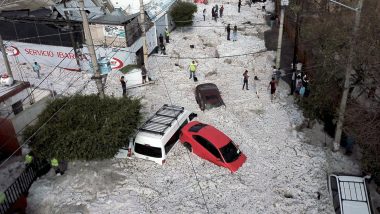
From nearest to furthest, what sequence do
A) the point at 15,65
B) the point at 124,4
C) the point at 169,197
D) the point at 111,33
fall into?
the point at 169,197 < the point at 111,33 < the point at 15,65 < the point at 124,4

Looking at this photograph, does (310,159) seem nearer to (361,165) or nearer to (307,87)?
(361,165)

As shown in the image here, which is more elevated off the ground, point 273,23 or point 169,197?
point 273,23

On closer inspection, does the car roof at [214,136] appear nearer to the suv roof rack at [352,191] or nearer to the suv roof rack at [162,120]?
the suv roof rack at [162,120]

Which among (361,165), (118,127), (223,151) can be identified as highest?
(118,127)

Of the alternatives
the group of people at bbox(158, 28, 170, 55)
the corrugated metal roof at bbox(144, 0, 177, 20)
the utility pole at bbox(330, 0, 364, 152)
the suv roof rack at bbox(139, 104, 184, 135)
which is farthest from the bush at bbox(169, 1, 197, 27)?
the utility pole at bbox(330, 0, 364, 152)

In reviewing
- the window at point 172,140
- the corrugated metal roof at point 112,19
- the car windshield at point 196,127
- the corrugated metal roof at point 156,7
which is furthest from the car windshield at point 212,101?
the corrugated metal roof at point 156,7

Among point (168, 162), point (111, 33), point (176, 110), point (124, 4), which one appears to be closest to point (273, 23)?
point (124, 4)

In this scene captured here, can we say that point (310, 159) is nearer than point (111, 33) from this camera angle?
Yes

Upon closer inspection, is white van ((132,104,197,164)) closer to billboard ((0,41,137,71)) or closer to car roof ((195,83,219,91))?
car roof ((195,83,219,91))

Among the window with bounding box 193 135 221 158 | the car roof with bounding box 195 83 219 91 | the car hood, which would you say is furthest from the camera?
the car roof with bounding box 195 83 219 91
